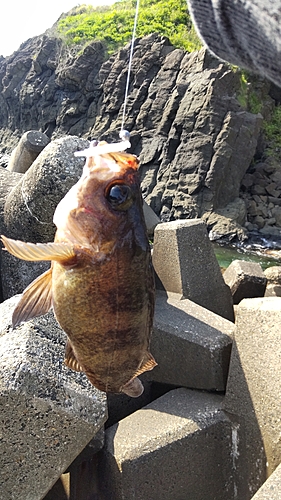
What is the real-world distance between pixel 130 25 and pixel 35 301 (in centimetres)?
3919

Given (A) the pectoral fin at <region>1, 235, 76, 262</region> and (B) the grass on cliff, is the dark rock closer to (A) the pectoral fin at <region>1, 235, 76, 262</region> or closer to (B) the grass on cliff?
(A) the pectoral fin at <region>1, 235, 76, 262</region>

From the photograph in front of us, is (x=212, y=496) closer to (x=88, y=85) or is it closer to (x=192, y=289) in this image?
(x=192, y=289)

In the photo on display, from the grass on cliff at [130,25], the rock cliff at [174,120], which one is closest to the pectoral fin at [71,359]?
the rock cliff at [174,120]

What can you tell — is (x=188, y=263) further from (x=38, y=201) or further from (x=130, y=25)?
(x=130, y=25)

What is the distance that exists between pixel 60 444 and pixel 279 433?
4.24ft

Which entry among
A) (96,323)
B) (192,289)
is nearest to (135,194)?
(96,323)

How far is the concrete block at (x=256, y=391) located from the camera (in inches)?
107

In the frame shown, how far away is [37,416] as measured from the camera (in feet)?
7.12

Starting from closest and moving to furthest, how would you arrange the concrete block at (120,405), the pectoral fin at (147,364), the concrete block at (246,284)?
the pectoral fin at (147,364)
the concrete block at (120,405)
the concrete block at (246,284)

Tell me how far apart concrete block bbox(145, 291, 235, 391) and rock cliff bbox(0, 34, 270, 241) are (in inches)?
785

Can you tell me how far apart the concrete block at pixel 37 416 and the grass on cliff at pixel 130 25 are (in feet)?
103

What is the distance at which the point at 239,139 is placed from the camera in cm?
2438

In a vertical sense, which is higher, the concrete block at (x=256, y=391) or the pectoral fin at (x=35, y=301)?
the pectoral fin at (x=35, y=301)

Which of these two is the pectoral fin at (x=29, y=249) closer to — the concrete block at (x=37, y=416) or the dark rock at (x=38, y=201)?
the concrete block at (x=37, y=416)
